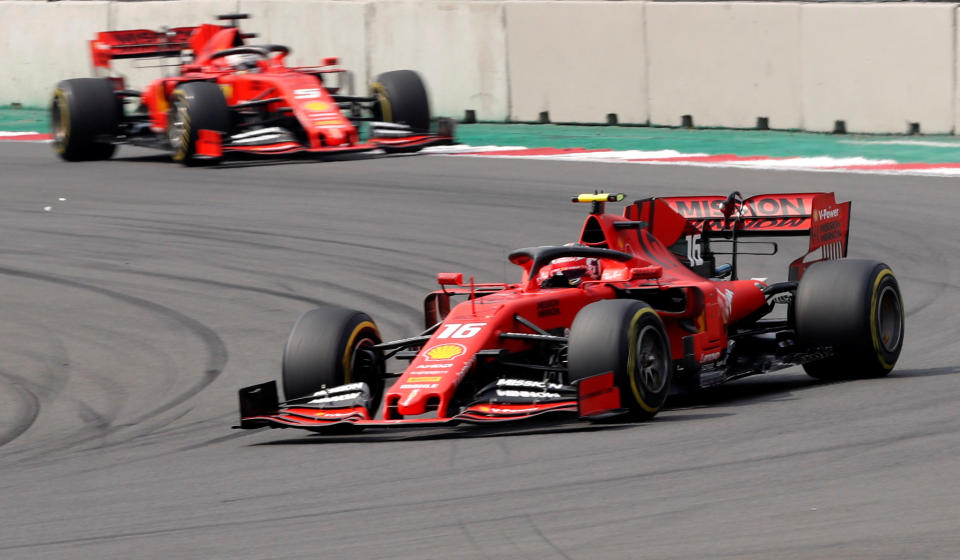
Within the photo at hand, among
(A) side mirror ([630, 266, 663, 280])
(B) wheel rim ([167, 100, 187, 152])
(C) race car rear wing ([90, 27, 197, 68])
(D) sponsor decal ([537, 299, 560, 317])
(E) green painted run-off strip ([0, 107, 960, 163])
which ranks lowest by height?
(D) sponsor decal ([537, 299, 560, 317])

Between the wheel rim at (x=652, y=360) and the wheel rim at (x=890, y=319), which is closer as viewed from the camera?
the wheel rim at (x=652, y=360)

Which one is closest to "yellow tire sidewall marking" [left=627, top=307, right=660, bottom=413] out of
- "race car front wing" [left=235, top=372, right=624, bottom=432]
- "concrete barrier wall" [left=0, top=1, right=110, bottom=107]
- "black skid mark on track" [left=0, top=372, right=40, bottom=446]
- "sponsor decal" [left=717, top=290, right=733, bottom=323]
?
"race car front wing" [left=235, top=372, right=624, bottom=432]

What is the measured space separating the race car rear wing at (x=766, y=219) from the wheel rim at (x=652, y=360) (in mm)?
1763

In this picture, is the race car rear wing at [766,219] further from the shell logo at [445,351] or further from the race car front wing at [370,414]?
the race car front wing at [370,414]

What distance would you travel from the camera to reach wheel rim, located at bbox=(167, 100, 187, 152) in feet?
65.4

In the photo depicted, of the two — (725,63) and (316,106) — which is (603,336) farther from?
(725,63)

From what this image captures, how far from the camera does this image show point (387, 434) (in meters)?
8.26

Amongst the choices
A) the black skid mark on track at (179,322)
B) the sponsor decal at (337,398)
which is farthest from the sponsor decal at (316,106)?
the sponsor decal at (337,398)

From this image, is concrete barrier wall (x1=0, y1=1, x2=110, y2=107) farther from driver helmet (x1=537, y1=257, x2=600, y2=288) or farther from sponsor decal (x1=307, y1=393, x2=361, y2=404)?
sponsor decal (x1=307, y1=393, x2=361, y2=404)

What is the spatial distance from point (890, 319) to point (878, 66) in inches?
447

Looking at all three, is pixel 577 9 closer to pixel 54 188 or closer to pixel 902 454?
pixel 54 188

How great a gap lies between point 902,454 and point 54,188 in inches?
557

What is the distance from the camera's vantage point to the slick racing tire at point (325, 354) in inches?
331

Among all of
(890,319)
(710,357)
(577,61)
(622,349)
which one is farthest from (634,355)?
(577,61)
